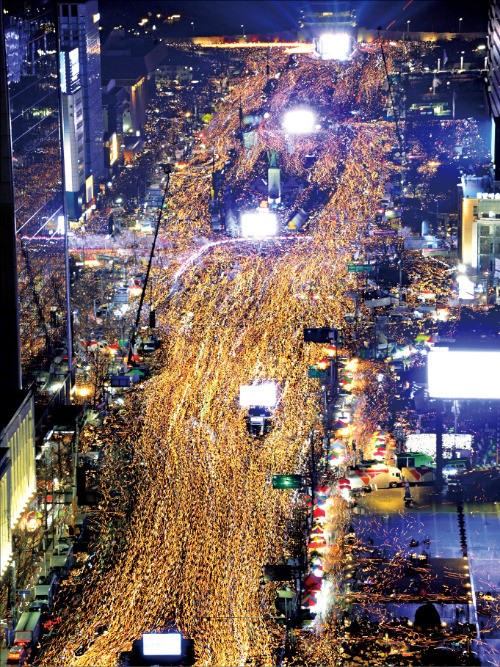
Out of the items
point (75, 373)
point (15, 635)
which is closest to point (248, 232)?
point (75, 373)

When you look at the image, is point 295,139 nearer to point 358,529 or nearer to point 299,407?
point 299,407

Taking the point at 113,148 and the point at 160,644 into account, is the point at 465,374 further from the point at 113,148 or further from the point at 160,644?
the point at 113,148

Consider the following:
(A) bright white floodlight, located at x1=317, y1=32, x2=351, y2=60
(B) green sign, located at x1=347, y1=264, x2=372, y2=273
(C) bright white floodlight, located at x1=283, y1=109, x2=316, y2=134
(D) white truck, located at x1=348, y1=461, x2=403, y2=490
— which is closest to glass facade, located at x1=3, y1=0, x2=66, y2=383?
(D) white truck, located at x1=348, y1=461, x2=403, y2=490

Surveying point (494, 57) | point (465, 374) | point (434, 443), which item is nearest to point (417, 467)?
point (434, 443)

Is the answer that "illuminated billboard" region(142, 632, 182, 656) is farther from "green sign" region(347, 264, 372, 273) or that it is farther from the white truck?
"green sign" region(347, 264, 372, 273)

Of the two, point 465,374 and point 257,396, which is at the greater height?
point 257,396
